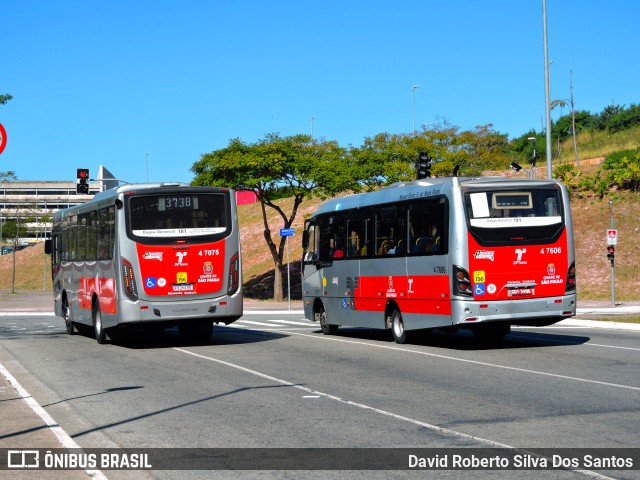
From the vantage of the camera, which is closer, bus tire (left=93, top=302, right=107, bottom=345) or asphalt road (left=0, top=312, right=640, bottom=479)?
asphalt road (left=0, top=312, right=640, bottom=479)

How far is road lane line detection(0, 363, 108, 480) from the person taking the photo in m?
7.97

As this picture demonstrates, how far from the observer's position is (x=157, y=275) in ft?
68.6

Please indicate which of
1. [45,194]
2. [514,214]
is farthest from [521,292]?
[45,194]

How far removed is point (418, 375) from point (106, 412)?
208 inches

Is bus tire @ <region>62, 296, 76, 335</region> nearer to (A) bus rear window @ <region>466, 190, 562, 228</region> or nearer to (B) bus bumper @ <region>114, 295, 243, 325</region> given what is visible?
(B) bus bumper @ <region>114, 295, 243, 325</region>

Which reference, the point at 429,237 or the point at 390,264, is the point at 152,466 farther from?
the point at 390,264

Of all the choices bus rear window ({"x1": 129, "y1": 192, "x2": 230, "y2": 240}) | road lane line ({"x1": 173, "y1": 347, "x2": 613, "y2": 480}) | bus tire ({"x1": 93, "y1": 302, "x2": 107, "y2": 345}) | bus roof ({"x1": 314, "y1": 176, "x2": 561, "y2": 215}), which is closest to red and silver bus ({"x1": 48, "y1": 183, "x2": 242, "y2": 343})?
bus rear window ({"x1": 129, "y1": 192, "x2": 230, "y2": 240})

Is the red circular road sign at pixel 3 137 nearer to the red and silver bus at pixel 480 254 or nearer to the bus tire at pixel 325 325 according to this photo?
the red and silver bus at pixel 480 254

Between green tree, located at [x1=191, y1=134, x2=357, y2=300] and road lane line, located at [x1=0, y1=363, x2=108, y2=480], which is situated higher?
green tree, located at [x1=191, y1=134, x2=357, y2=300]

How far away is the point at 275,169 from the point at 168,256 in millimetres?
30497

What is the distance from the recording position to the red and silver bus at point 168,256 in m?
20.8

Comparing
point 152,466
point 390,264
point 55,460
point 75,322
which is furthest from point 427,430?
point 75,322

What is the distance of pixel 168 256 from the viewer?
2098cm

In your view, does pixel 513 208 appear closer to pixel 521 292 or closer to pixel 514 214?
pixel 514 214
